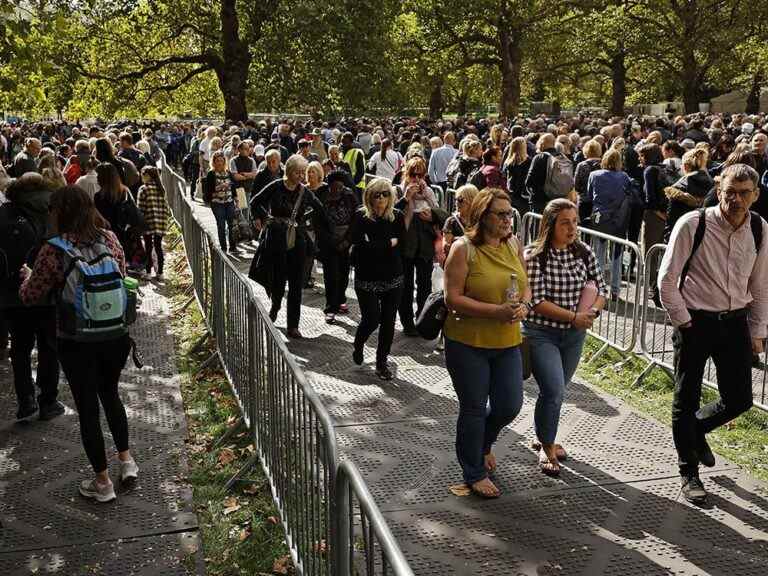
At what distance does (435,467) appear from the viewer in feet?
20.8

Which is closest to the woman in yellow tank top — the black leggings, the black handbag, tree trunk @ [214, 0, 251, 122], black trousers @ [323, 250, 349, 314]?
the black handbag

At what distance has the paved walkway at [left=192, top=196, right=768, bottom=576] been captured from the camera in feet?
16.9

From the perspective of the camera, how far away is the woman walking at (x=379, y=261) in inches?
324

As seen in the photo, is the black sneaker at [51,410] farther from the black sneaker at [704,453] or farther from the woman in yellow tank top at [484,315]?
the black sneaker at [704,453]

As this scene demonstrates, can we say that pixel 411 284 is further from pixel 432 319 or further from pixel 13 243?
pixel 13 243

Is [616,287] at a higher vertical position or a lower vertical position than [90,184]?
lower

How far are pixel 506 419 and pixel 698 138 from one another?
13106 millimetres

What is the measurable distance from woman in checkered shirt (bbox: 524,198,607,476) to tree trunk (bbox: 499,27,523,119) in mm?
33720

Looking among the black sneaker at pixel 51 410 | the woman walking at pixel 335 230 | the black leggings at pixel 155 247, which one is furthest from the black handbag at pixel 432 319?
the black leggings at pixel 155 247

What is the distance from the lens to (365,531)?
3254 millimetres

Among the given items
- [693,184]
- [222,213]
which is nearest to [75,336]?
[693,184]

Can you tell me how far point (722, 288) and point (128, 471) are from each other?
3.73 m

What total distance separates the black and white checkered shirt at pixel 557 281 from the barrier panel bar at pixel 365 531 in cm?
255

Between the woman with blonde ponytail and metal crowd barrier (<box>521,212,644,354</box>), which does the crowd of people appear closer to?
the woman with blonde ponytail
